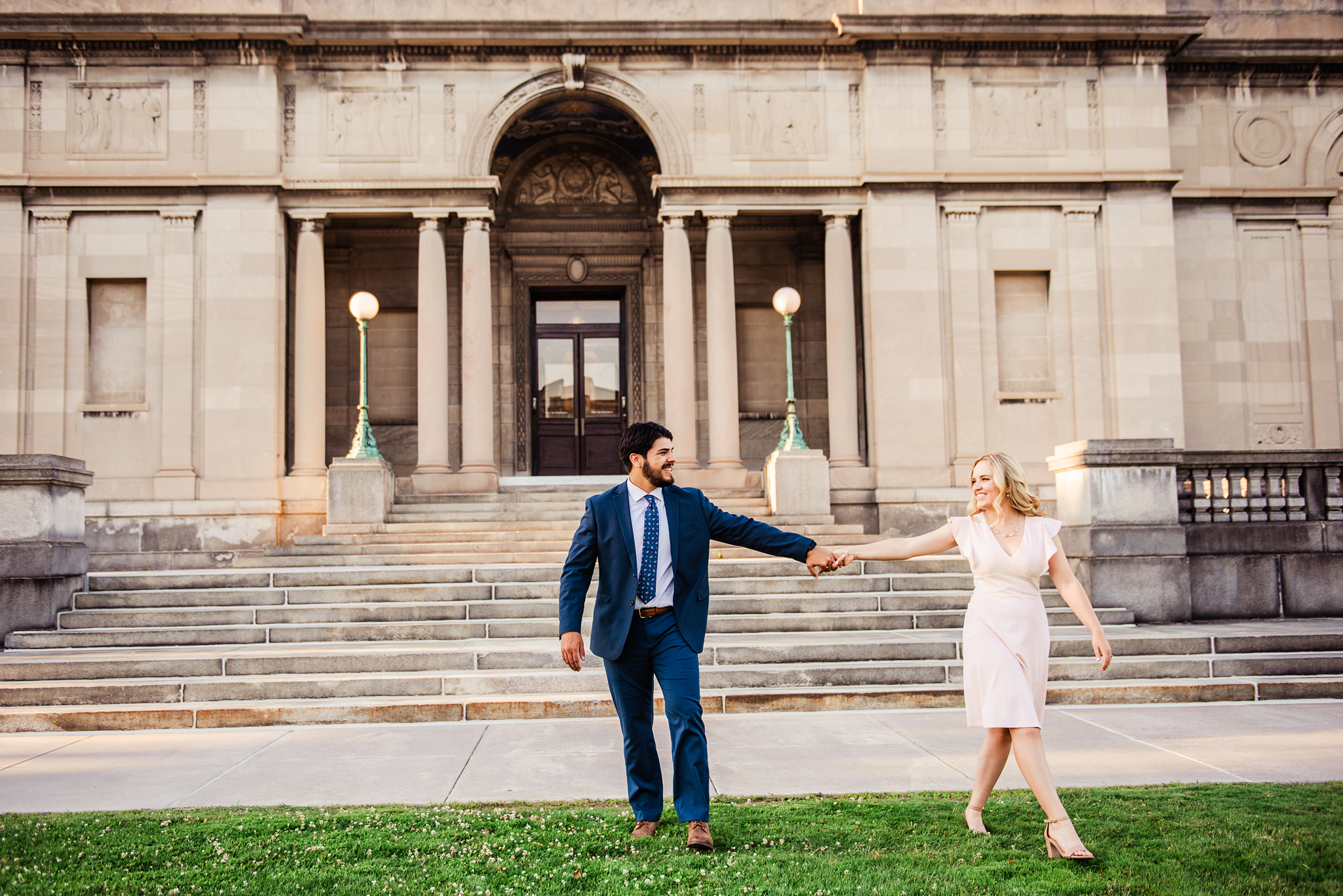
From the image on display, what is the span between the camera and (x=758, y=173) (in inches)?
752

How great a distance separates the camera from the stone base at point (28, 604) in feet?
→ 37.0

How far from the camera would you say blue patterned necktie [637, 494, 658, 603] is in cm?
534

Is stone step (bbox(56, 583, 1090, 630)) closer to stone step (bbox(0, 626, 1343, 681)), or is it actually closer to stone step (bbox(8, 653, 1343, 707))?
stone step (bbox(0, 626, 1343, 681))

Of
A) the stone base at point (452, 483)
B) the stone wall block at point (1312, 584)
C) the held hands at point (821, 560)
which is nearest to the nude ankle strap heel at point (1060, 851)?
the held hands at point (821, 560)

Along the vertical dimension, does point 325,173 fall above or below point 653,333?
above

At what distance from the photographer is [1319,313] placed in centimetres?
2064

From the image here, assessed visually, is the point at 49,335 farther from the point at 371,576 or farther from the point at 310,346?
the point at 371,576

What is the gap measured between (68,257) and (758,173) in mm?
12952

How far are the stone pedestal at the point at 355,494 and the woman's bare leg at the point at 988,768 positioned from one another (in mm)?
12540

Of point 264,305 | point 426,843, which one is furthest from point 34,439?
point 426,843

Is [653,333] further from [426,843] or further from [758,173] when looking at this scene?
[426,843]

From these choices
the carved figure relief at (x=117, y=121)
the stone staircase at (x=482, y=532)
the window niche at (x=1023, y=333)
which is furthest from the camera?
the window niche at (x=1023, y=333)

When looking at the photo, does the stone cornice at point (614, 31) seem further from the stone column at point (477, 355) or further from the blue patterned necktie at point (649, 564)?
the blue patterned necktie at point (649, 564)

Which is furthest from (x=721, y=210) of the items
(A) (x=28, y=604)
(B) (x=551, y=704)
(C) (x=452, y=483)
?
(A) (x=28, y=604)
